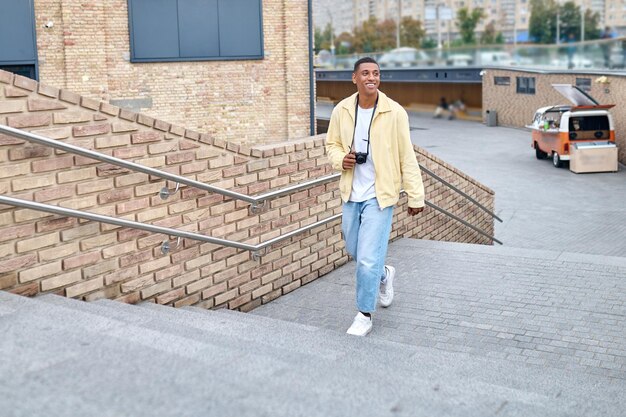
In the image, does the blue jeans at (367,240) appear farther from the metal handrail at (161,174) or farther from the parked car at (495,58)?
the parked car at (495,58)

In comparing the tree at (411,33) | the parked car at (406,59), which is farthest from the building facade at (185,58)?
the tree at (411,33)

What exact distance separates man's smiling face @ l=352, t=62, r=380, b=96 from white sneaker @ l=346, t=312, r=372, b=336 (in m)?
1.51

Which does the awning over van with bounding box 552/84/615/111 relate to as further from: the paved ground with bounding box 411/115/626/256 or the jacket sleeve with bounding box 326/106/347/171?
the jacket sleeve with bounding box 326/106/347/171

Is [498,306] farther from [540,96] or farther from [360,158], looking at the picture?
[540,96]

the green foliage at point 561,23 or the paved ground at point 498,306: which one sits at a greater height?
the green foliage at point 561,23

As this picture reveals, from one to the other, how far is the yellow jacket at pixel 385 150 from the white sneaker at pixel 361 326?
82 centimetres

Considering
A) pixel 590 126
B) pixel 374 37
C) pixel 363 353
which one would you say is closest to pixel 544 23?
pixel 374 37

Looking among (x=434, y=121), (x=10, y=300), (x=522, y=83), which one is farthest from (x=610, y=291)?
(x=434, y=121)

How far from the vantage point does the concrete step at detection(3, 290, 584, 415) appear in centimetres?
318

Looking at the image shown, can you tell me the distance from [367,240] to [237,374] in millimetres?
2059

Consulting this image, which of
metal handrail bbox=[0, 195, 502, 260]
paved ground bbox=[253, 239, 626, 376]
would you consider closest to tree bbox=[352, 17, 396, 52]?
paved ground bbox=[253, 239, 626, 376]

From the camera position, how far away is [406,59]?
48.4 metres

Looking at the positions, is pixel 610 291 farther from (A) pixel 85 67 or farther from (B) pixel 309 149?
(A) pixel 85 67

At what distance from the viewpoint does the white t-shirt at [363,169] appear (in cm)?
527
